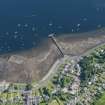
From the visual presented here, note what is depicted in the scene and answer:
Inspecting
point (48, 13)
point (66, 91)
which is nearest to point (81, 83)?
point (66, 91)

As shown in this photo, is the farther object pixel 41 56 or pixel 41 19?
pixel 41 19

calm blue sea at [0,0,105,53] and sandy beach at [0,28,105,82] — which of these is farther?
calm blue sea at [0,0,105,53]

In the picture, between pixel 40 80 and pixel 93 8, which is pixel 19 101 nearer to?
pixel 40 80

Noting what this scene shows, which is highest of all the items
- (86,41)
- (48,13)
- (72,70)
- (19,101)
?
(48,13)

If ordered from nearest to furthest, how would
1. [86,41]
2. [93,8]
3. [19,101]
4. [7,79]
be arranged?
[19,101] < [7,79] < [86,41] < [93,8]

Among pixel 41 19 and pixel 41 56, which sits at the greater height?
pixel 41 19

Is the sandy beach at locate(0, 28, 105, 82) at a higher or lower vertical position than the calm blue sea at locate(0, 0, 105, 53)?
lower
